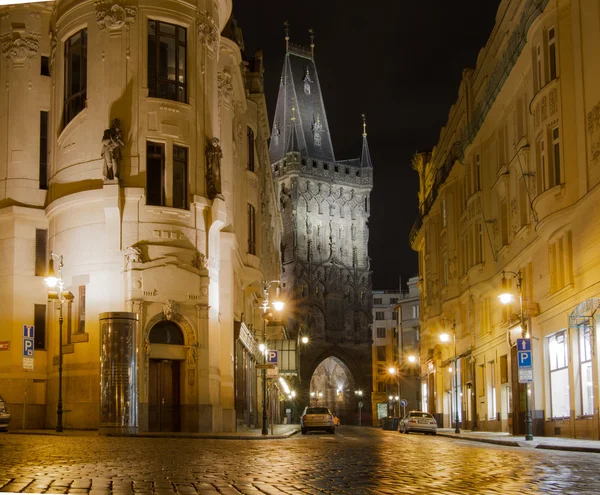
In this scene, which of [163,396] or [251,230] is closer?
[163,396]

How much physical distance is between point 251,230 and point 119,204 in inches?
582

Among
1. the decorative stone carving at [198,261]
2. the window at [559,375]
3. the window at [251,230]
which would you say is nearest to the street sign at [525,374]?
the window at [559,375]

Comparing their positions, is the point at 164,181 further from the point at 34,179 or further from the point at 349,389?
the point at 349,389

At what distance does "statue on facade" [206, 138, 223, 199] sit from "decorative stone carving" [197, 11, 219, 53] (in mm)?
4264

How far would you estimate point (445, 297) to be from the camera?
2293 inches

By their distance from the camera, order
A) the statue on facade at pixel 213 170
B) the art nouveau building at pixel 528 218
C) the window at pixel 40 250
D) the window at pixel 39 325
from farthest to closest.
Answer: the window at pixel 40 250, the window at pixel 39 325, the statue on facade at pixel 213 170, the art nouveau building at pixel 528 218

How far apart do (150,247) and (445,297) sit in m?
28.1

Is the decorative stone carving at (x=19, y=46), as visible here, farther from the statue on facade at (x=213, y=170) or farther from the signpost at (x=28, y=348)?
the signpost at (x=28, y=348)

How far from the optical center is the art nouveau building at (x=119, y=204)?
113 feet

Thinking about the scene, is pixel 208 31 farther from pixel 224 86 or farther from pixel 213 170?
pixel 213 170

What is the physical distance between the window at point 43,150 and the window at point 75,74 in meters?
3.07

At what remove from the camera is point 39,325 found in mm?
38531

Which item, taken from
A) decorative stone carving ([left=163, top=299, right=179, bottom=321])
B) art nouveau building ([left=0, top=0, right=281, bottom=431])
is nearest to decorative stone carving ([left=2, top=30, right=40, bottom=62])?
art nouveau building ([left=0, top=0, right=281, bottom=431])

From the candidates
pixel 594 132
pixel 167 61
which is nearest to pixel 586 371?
pixel 594 132
